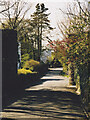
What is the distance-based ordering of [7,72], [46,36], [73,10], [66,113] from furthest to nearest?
[46,36] → [73,10] → [7,72] → [66,113]

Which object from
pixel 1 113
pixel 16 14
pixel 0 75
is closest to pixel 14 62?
pixel 0 75

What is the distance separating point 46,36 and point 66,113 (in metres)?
55.0

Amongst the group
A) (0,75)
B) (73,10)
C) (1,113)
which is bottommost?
(1,113)

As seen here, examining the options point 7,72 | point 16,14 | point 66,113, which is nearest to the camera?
point 66,113

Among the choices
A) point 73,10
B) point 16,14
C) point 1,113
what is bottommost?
point 1,113

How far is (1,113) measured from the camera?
384 inches

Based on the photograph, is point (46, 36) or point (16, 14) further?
point (46, 36)

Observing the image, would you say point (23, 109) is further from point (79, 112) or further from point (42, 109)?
point (79, 112)

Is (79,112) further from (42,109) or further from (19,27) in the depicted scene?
(19,27)

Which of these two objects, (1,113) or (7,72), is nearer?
(1,113)

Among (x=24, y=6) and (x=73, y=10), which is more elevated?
(x=24, y=6)

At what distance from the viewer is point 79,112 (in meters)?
9.85

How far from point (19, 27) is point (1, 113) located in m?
34.8

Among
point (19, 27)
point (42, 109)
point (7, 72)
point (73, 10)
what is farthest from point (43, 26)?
point (42, 109)
